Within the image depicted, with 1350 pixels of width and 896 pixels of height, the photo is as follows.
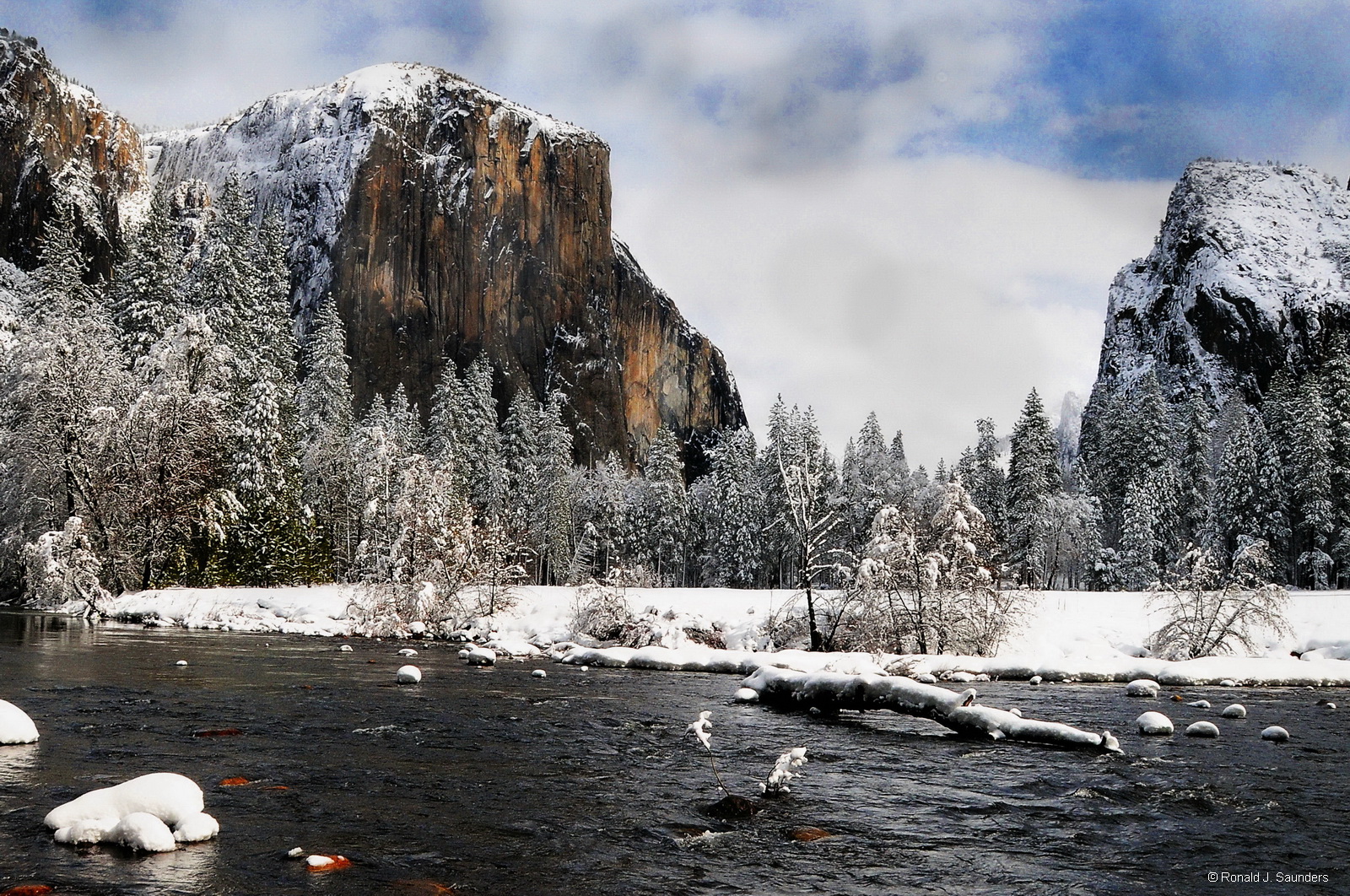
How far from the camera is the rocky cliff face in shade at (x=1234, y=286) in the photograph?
116 metres

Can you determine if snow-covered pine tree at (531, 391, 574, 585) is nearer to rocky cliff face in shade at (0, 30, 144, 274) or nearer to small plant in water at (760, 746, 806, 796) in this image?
rocky cliff face in shade at (0, 30, 144, 274)

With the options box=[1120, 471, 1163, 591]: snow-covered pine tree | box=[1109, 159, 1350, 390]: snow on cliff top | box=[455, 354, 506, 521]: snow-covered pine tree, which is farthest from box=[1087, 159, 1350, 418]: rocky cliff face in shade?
box=[455, 354, 506, 521]: snow-covered pine tree

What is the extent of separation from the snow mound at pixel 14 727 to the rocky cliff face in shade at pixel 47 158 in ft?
300

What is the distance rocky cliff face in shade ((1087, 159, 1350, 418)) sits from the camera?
11606 centimetres

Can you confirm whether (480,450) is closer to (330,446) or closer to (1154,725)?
(330,446)

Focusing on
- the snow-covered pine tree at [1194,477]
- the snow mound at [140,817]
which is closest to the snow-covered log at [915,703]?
the snow mound at [140,817]

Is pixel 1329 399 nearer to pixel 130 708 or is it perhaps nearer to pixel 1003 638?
pixel 1003 638

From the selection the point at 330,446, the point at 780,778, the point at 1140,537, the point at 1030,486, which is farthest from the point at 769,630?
the point at 1140,537

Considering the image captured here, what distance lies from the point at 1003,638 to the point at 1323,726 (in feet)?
39.4

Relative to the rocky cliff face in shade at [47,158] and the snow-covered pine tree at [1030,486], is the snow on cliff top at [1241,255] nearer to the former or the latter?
the snow-covered pine tree at [1030,486]

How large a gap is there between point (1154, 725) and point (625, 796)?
9.61 meters

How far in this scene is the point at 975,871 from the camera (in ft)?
23.2

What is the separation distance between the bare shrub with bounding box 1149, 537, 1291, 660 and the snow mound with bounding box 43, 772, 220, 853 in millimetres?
26616

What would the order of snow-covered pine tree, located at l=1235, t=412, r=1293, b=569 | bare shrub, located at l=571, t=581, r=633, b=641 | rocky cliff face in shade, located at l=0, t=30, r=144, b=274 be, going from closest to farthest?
bare shrub, located at l=571, t=581, r=633, b=641 < snow-covered pine tree, located at l=1235, t=412, r=1293, b=569 < rocky cliff face in shade, located at l=0, t=30, r=144, b=274
